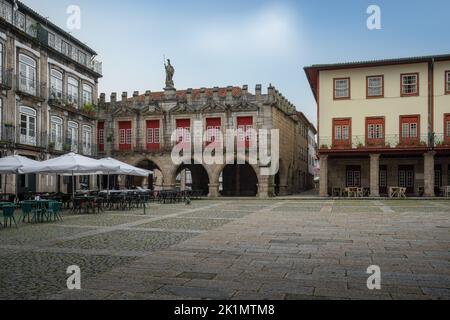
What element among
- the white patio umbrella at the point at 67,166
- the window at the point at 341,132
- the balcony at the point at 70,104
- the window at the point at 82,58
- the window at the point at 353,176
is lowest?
the window at the point at 353,176

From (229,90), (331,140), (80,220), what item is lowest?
(80,220)

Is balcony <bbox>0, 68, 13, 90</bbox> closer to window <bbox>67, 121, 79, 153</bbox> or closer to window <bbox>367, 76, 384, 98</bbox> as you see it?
window <bbox>67, 121, 79, 153</bbox>

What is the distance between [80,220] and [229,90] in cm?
2098

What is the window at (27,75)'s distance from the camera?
82.7ft

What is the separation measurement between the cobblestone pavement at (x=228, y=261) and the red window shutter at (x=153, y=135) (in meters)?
22.8

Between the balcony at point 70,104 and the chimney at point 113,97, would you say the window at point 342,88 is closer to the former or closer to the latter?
the chimney at point 113,97

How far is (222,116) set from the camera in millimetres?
33156

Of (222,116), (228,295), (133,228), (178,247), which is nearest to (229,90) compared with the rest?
(222,116)

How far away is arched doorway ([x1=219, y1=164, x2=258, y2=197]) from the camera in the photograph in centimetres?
3828

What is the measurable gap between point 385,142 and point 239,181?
14193 millimetres

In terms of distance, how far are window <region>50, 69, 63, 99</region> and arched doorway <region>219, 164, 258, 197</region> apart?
16.4 metres

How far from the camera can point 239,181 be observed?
127 ft

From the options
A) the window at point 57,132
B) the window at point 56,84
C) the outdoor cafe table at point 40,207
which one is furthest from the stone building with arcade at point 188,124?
the outdoor cafe table at point 40,207
